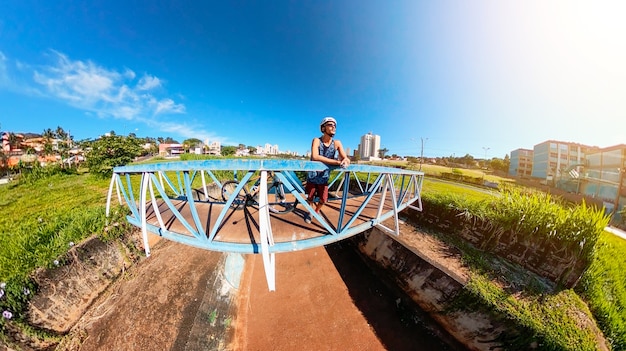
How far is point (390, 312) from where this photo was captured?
503 cm

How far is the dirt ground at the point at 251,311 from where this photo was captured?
3.58 metres

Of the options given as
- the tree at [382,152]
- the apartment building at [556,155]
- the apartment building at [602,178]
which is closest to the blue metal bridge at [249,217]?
the apartment building at [602,178]

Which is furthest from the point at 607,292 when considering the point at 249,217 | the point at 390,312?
the point at 249,217

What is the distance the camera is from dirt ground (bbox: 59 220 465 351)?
141 inches

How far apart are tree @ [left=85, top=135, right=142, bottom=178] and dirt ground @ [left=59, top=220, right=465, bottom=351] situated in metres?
14.1

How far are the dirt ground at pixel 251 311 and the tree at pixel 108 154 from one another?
14.1m

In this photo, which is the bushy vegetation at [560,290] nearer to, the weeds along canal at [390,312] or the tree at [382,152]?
the weeds along canal at [390,312]

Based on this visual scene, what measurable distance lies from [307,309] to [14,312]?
5.10m

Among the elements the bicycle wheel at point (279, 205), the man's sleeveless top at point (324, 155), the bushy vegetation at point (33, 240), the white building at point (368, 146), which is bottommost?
the bushy vegetation at point (33, 240)

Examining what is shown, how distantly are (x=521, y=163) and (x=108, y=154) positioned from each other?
249 ft

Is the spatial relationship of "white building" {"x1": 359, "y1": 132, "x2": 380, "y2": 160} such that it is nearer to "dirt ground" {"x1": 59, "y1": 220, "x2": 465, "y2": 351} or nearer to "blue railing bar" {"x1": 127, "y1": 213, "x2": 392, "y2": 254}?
"dirt ground" {"x1": 59, "y1": 220, "x2": 465, "y2": 351}

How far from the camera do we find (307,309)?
5.05 meters

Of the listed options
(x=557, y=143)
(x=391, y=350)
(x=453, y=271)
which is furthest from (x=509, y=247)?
(x=557, y=143)

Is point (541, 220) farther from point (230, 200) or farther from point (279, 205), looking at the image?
point (230, 200)
